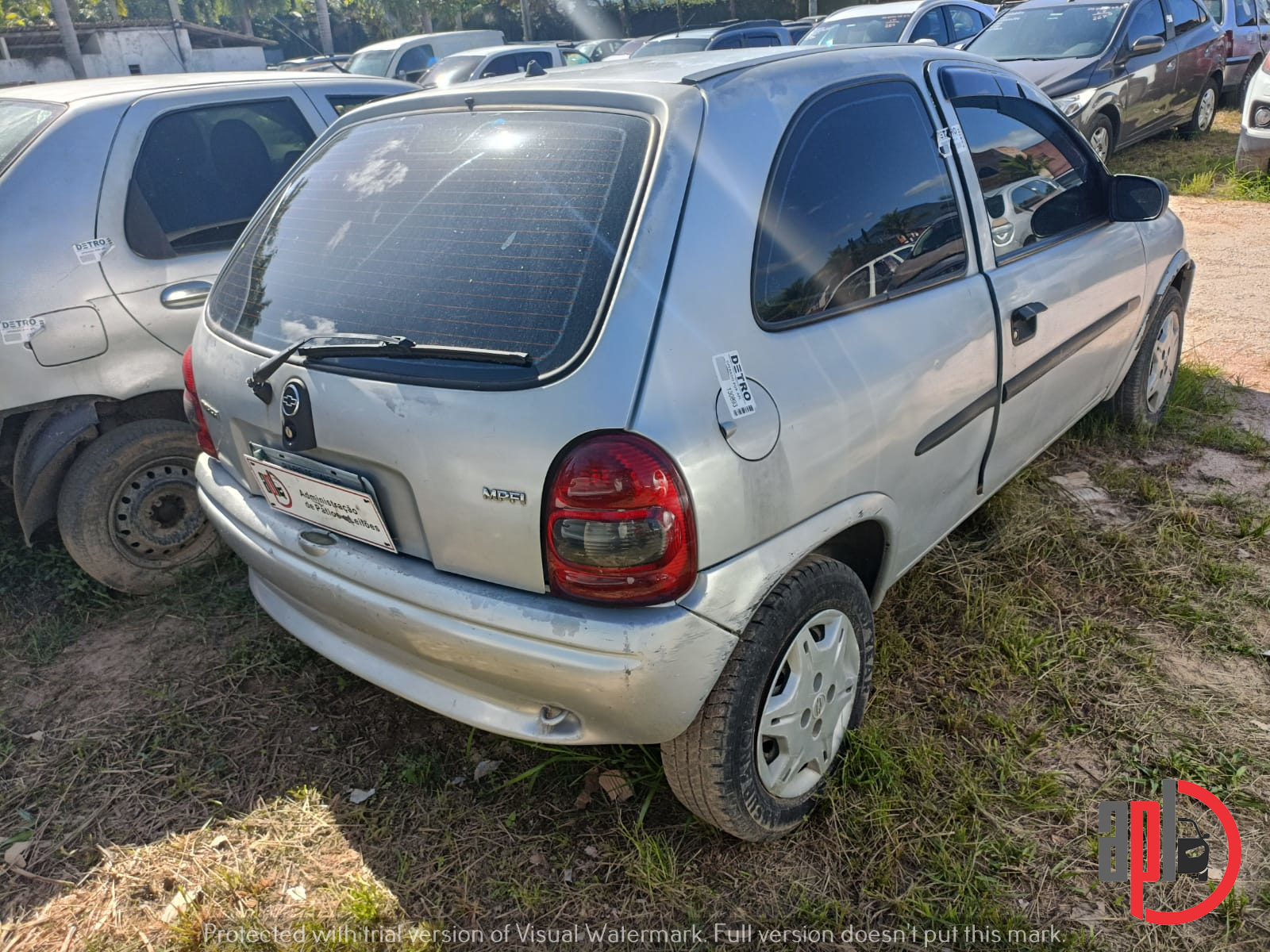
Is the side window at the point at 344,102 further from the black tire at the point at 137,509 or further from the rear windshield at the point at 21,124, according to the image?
the black tire at the point at 137,509

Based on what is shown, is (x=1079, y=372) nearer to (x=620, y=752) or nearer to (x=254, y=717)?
(x=620, y=752)

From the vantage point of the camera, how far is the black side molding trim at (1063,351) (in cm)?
285

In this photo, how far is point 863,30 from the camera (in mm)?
11336

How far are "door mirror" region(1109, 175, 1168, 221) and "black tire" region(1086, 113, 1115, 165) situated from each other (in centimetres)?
595

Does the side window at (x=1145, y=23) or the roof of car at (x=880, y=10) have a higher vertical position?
the roof of car at (x=880, y=10)

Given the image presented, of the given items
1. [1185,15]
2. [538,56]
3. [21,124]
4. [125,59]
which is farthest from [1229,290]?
[125,59]

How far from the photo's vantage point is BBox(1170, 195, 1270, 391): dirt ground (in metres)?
5.18

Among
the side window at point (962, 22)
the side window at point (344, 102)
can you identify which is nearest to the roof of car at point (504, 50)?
the side window at point (962, 22)

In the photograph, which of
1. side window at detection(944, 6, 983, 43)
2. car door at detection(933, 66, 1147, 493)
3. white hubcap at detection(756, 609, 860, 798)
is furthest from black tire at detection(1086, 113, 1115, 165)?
white hubcap at detection(756, 609, 860, 798)

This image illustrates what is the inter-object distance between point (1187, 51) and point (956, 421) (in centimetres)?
977

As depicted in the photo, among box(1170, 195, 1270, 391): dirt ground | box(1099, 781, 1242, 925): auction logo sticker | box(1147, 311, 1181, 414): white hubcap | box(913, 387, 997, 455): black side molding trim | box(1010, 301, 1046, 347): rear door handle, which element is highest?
box(1010, 301, 1046, 347): rear door handle

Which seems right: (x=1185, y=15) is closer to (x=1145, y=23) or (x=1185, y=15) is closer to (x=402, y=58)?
(x=1145, y=23)

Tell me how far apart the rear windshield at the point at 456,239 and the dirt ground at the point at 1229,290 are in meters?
4.30

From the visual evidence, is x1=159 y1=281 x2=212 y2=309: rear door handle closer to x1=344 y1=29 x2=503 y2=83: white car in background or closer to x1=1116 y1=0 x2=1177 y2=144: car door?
x1=1116 y1=0 x2=1177 y2=144: car door
